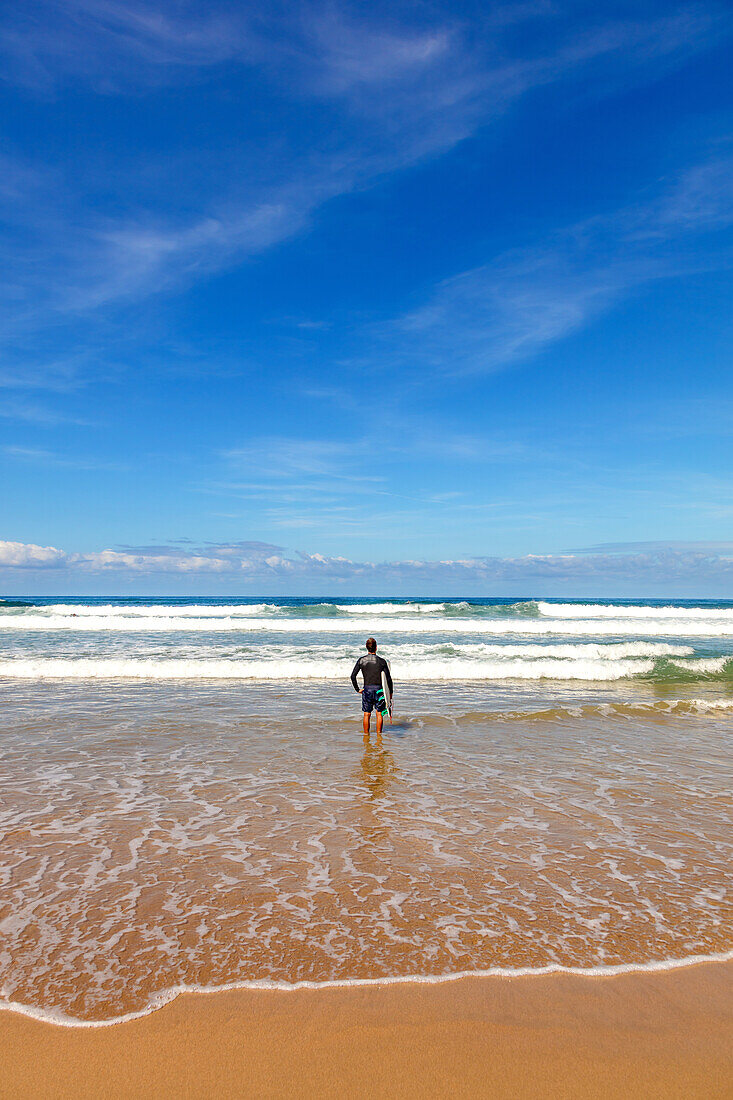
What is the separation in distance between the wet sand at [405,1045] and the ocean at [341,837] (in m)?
0.22

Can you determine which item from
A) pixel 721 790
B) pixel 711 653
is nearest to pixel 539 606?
pixel 711 653

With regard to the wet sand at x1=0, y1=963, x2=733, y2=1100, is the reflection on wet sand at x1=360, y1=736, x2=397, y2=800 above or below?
below

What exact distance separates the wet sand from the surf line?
50mm

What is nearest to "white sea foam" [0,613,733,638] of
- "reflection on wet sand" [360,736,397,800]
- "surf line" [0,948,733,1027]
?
"reflection on wet sand" [360,736,397,800]

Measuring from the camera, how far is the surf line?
360 cm

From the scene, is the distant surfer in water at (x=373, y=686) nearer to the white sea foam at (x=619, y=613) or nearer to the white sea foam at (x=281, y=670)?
the white sea foam at (x=281, y=670)

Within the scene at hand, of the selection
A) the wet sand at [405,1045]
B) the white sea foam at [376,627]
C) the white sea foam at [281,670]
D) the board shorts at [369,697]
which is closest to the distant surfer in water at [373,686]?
the board shorts at [369,697]

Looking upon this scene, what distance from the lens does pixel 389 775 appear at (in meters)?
8.87

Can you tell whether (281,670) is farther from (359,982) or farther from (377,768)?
(359,982)

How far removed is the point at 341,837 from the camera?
6.55 meters

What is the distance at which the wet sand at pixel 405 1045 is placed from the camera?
314 cm

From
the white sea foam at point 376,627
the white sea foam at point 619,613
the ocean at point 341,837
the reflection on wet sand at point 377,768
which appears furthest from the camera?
the white sea foam at point 619,613

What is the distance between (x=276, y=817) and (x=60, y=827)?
7.64 feet

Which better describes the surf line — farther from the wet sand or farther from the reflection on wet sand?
the reflection on wet sand
